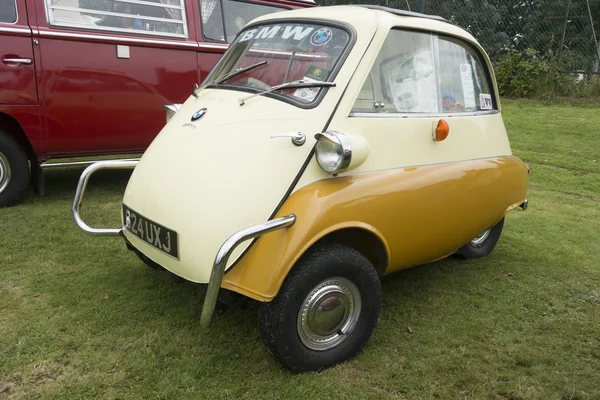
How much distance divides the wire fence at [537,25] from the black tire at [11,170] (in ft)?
27.8

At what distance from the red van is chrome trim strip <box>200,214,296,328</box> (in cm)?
333

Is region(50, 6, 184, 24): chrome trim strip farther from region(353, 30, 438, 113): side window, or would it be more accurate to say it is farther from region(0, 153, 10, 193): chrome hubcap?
region(353, 30, 438, 113): side window

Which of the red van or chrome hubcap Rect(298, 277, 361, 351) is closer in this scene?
chrome hubcap Rect(298, 277, 361, 351)

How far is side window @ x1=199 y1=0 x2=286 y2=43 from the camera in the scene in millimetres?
5422

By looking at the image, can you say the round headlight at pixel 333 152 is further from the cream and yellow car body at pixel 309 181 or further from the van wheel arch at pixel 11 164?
the van wheel arch at pixel 11 164

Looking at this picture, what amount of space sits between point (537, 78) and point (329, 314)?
10.3 meters

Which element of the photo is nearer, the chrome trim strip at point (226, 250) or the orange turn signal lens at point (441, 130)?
the chrome trim strip at point (226, 250)

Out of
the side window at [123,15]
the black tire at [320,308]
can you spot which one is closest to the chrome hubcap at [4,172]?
the side window at [123,15]

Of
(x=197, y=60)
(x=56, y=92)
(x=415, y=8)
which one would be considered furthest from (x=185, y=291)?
(x=415, y=8)

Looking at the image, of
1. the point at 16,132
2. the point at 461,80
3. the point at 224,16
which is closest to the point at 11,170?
the point at 16,132

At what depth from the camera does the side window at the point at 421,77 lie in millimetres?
2779

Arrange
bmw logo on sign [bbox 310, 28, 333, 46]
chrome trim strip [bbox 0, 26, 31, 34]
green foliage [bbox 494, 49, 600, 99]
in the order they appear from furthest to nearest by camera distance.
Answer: green foliage [bbox 494, 49, 600, 99] < chrome trim strip [bbox 0, 26, 31, 34] < bmw logo on sign [bbox 310, 28, 333, 46]

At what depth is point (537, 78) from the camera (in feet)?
35.7

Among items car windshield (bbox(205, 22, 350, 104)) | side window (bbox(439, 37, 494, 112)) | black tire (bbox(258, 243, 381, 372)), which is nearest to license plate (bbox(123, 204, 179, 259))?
black tire (bbox(258, 243, 381, 372))
